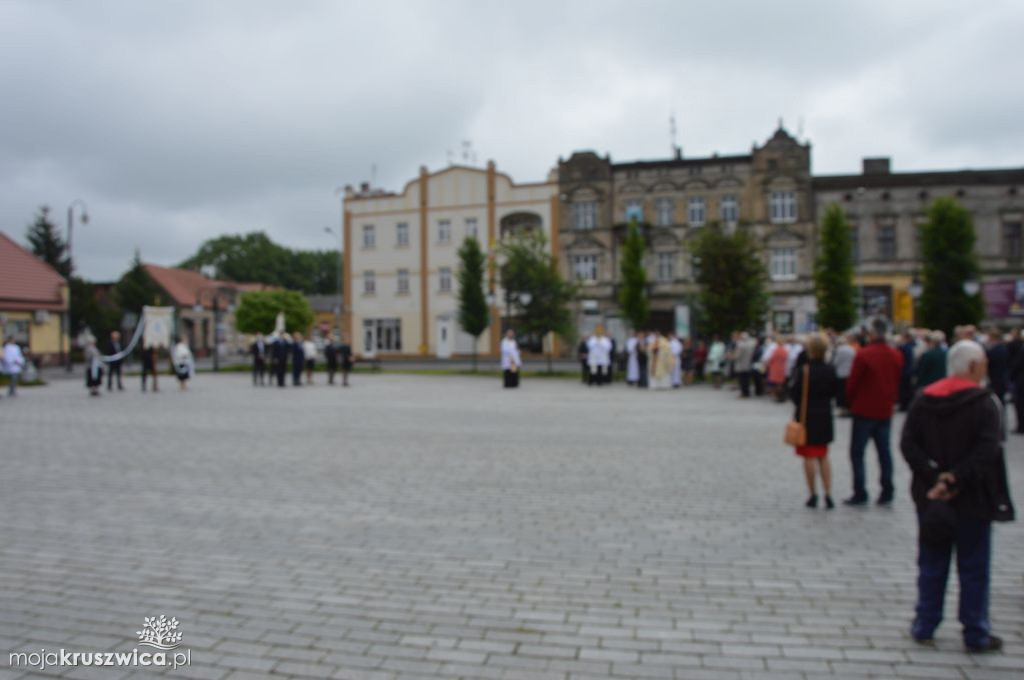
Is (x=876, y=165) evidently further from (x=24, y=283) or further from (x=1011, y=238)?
(x=24, y=283)

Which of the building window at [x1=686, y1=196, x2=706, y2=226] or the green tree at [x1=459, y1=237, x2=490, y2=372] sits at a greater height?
the building window at [x1=686, y1=196, x2=706, y2=226]

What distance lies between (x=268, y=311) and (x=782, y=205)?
43.7 m

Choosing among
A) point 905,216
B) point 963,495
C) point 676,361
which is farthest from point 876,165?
point 963,495

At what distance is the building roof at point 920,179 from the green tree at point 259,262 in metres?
81.7

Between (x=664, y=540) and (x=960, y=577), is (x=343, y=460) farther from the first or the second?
(x=960, y=577)

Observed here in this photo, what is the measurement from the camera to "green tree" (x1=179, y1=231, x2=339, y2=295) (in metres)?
112

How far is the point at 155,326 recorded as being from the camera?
26.7 m

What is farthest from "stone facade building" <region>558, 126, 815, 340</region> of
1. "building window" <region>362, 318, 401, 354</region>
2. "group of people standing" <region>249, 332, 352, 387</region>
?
"group of people standing" <region>249, 332, 352, 387</region>

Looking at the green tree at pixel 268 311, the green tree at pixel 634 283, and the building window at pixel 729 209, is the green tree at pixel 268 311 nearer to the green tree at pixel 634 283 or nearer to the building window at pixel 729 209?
the green tree at pixel 634 283

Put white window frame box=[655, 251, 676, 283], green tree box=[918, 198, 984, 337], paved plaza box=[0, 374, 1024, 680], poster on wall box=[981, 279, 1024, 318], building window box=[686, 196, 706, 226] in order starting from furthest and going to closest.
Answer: white window frame box=[655, 251, 676, 283] < building window box=[686, 196, 706, 226] < green tree box=[918, 198, 984, 337] < poster on wall box=[981, 279, 1024, 318] < paved plaza box=[0, 374, 1024, 680]

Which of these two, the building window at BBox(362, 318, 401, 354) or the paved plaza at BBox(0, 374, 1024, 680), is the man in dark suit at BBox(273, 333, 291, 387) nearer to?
the paved plaza at BBox(0, 374, 1024, 680)

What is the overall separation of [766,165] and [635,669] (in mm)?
50753

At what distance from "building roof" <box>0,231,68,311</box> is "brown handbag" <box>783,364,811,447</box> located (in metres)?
43.2

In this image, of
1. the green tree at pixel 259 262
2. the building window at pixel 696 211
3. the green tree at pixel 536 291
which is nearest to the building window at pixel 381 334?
the building window at pixel 696 211
